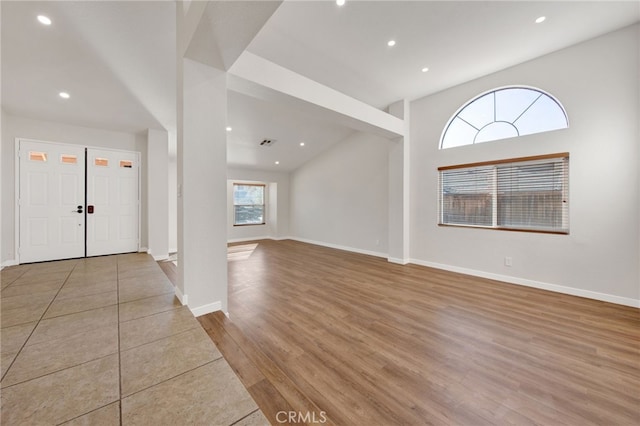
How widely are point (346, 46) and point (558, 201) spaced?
3668 mm

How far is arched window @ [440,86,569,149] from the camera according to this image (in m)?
3.42

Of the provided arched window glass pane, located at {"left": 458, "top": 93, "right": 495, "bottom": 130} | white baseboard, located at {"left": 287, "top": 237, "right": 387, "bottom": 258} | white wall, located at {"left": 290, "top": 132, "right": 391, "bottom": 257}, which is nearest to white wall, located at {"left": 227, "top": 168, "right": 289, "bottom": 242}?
white wall, located at {"left": 290, "top": 132, "right": 391, "bottom": 257}

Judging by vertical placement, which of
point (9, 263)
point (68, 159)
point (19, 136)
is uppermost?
point (19, 136)

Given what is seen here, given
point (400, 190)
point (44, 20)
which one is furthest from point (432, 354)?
point (44, 20)

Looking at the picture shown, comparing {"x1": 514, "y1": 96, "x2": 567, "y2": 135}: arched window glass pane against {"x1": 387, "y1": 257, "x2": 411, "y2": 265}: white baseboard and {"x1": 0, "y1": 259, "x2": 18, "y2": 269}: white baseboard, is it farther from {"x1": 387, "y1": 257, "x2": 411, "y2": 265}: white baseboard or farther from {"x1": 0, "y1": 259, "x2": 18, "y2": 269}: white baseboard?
{"x1": 0, "y1": 259, "x2": 18, "y2": 269}: white baseboard

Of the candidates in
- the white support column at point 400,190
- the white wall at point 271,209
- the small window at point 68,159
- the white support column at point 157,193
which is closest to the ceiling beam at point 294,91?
the white support column at point 400,190

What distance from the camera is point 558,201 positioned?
3.35 meters

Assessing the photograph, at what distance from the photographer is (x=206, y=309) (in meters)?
2.34

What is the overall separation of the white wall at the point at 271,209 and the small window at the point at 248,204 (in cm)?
20

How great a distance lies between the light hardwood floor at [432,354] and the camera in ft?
4.71

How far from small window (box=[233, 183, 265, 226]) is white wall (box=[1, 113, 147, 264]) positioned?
3802 mm

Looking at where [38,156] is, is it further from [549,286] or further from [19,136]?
[549,286]

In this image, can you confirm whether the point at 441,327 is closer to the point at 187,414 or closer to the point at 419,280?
the point at 419,280

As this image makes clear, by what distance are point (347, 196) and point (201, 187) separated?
4782 mm
